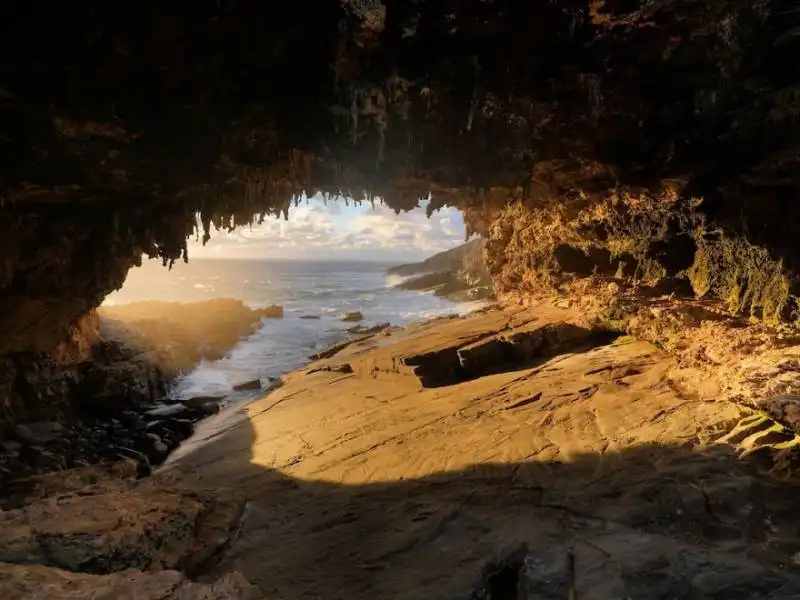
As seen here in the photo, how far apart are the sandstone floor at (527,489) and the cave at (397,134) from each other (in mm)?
751

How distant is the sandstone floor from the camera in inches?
152

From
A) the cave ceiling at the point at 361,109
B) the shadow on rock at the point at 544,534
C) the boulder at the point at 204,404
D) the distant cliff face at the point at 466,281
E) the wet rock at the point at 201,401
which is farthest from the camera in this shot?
the distant cliff face at the point at 466,281

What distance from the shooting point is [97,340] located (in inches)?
520

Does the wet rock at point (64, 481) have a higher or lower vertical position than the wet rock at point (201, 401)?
higher

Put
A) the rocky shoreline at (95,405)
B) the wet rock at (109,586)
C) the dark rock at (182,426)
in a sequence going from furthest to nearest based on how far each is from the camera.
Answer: the dark rock at (182,426) < the rocky shoreline at (95,405) < the wet rock at (109,586)

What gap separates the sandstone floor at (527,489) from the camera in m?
3.86

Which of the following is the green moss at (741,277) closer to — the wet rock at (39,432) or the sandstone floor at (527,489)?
the sandstone floor at (527,489)

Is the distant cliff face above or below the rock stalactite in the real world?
below

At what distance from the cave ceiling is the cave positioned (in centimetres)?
3

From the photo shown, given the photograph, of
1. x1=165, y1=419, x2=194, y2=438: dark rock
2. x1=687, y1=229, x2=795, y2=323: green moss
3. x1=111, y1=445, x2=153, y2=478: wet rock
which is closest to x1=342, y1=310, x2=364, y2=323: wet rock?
x1=165, y1=419, x2=194, y2=438: dark rock

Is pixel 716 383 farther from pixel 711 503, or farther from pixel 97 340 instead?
pixel 97 340

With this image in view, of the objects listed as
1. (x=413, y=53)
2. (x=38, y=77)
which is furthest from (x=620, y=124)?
(x=38, y=77)

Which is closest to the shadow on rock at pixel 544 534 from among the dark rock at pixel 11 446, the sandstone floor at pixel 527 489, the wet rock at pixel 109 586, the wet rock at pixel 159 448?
the sandstone floor at pixel 527 489

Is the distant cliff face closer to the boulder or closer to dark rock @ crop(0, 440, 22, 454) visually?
the boulder
